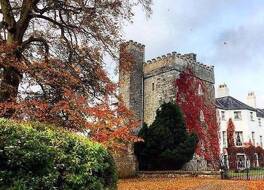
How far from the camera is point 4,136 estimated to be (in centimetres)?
610

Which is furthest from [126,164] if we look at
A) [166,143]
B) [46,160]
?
[46,160]

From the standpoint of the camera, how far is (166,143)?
30.2 m

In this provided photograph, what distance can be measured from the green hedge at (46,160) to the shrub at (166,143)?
21618mm

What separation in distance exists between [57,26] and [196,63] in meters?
22.4

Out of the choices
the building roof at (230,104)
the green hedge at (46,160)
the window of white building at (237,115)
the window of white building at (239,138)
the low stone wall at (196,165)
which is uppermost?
the building roof at (230,104)

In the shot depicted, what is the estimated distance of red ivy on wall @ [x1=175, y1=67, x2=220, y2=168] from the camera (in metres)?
34.8

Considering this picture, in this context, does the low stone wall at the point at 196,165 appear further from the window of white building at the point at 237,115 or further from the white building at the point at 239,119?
the window of white building at the point at 237,115

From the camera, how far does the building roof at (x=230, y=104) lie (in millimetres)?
50656

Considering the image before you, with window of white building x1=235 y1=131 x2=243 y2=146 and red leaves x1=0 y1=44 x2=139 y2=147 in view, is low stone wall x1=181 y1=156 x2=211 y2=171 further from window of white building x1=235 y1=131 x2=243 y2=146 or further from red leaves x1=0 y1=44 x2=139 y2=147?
red leaves x1=0 y1=44 x2=139 y2=147

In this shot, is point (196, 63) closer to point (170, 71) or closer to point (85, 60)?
point (170, 71)

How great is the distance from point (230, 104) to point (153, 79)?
711 inches

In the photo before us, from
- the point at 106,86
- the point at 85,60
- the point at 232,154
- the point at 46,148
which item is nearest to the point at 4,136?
the point at 46,148

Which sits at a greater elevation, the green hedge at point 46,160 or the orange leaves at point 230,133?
the orange leaves at point 230,133

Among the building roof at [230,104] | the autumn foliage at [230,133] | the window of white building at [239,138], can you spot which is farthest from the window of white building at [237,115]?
the window of white building at [239,138]
